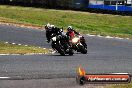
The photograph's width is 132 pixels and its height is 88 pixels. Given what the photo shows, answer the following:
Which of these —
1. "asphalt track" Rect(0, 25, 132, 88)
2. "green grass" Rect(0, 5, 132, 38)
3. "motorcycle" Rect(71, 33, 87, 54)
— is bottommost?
"green grass" Rect(0, 5, 132, 38)

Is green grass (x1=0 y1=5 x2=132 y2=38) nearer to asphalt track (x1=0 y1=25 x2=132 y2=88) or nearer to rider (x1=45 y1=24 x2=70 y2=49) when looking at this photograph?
rider (x1=45 y1=24 x2=70 y2=49)

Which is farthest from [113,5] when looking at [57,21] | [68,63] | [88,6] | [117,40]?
[68,63]

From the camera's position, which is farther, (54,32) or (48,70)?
(54,32)

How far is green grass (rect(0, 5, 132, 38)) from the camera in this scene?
137ft

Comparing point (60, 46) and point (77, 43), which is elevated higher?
point (60, 46)

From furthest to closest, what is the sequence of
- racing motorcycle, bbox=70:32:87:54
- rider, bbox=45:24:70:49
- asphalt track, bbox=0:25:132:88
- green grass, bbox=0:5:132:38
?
green grass, bbox=0:5:132:38, racing motorcycle, bbox=70:32:87:54, rider, bbox=45:24:70:49, asphalt track, bbox=0:25:132:88

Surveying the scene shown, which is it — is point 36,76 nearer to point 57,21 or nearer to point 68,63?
point 68,63

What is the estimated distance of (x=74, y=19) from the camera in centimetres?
4584

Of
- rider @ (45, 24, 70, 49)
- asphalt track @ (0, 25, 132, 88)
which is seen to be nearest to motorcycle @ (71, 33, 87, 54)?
rider @ (45, 24, 70, 49)

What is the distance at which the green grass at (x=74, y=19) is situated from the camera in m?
41.8

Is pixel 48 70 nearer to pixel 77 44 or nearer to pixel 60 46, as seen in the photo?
pixel 60 46

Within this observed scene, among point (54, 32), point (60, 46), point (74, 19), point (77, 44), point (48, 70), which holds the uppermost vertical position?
point (54, 32)

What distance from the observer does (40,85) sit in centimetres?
1242

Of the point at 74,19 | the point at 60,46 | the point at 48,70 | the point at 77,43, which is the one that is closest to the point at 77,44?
the point at 77,43
